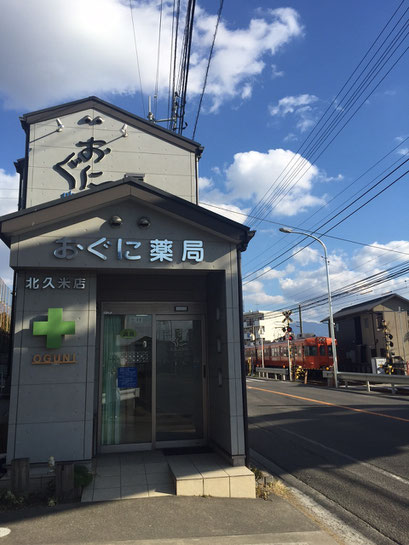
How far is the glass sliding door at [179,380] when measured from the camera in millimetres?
7449

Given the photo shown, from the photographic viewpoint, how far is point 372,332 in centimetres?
3161

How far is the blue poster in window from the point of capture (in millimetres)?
7465

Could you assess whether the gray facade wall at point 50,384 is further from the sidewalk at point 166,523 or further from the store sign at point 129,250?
the sidewalk at point 166,523

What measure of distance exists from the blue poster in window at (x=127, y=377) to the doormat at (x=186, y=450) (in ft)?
4.12

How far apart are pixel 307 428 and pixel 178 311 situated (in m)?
5.64

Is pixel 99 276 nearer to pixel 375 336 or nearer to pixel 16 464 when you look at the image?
pixel 16 464

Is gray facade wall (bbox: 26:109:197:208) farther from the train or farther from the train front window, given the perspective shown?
the train front window

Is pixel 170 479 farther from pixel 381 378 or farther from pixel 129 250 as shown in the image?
pixel 381 378

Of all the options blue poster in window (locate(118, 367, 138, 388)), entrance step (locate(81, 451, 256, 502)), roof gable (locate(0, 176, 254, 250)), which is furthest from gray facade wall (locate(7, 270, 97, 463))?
blue poster in window (locate(118, 367, 138, 388))

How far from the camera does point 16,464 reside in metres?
5.29

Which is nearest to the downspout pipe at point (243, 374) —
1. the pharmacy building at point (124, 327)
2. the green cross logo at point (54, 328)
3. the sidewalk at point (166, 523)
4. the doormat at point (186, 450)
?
the pharmacy building at point (124, 327)

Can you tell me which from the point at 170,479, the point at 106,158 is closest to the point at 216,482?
the point at 170,479

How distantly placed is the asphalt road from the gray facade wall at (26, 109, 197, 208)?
6105 mm

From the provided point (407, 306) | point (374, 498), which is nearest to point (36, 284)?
point (374, 498)
